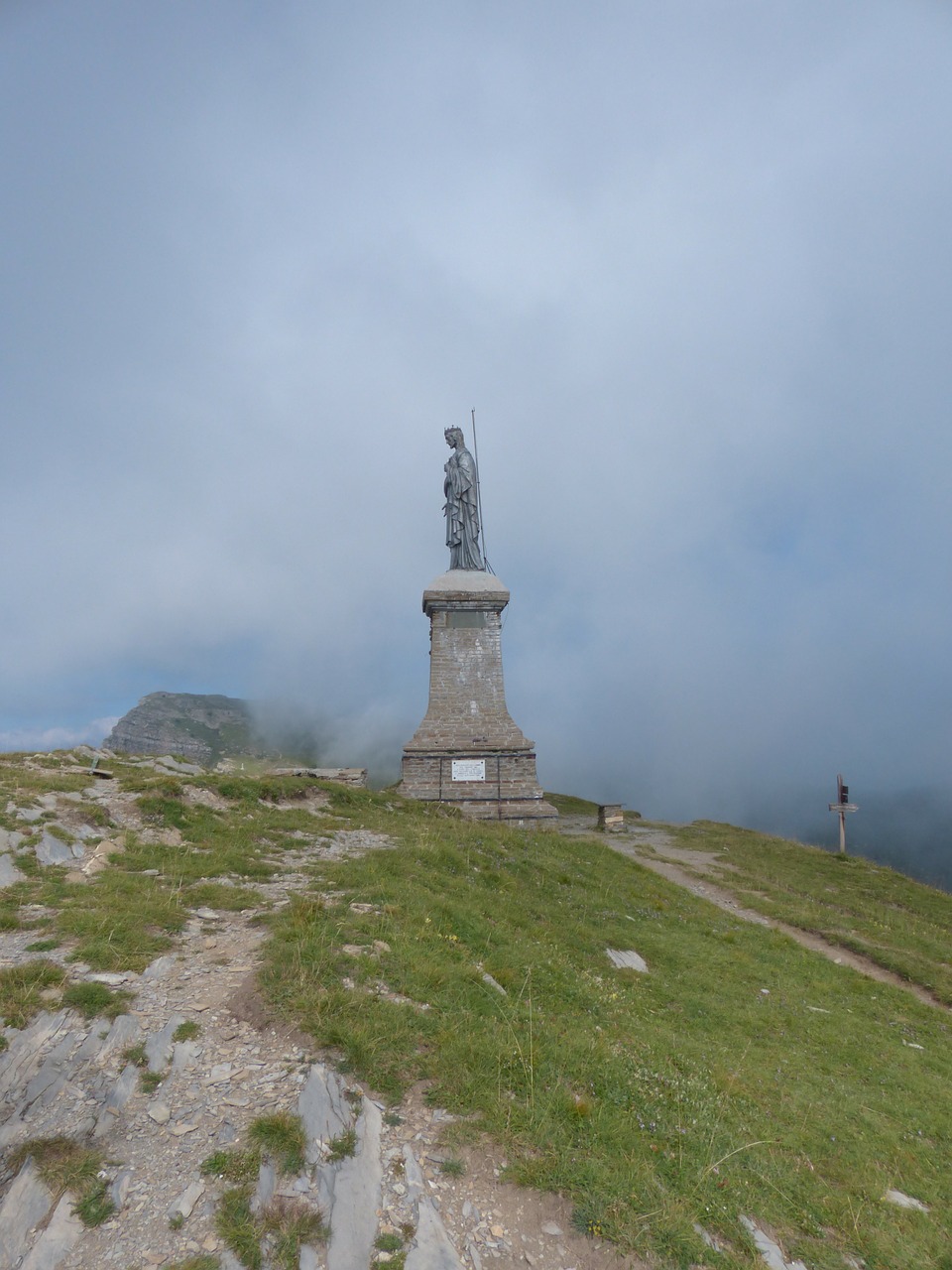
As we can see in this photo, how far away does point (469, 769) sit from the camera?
23.4 meters

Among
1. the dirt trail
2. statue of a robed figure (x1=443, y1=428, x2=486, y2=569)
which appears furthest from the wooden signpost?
statue of a robed figure (x1=443, y1=428, x2=486, y2=569)

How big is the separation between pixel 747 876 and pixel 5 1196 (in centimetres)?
2325

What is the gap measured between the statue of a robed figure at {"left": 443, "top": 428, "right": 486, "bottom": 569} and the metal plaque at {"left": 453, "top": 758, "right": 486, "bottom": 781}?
28.1 feet

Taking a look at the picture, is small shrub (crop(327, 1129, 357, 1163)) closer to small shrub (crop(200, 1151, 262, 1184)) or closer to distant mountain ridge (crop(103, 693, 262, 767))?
small shrub (crop(200, 1151, 262, 1184))

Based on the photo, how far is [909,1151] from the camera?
7430mm

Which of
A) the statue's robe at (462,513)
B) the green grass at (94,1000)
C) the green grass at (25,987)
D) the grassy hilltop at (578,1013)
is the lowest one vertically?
the grassy hilltop at (578,1013)

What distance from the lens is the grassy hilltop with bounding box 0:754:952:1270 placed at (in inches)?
220

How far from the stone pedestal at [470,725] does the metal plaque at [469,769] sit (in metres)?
0.04

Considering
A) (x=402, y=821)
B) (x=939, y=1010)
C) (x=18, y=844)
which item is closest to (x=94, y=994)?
(x=18, y=844)

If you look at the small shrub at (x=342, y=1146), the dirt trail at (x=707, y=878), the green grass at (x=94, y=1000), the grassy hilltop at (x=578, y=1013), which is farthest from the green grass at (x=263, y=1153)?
the dirt trail at (x=707, y=878)

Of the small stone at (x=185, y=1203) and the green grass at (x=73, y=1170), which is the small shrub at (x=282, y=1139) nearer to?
the small stone at (x=185, y=1203)

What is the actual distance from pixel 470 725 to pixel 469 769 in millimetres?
1721

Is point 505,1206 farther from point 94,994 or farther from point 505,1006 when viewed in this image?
point 94,994

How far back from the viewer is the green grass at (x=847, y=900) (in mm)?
16078
